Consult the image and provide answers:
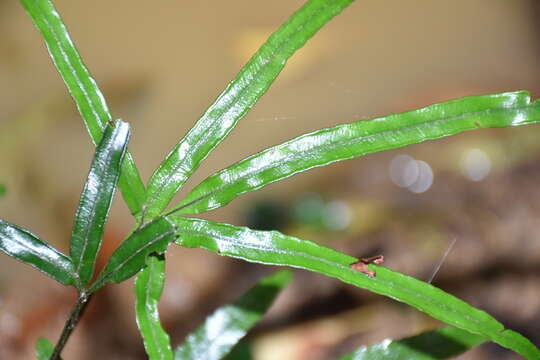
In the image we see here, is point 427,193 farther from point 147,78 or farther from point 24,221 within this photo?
point 24,221

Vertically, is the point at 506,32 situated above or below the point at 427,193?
above

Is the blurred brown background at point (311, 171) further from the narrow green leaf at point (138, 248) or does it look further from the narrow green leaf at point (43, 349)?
the narrow green leaf at point (138, 248)

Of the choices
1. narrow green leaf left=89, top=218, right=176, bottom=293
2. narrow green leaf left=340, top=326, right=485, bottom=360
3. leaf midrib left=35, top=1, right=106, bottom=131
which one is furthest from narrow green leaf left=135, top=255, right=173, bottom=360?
narrow green leaf left=340, top=326, right=485, bottom=360

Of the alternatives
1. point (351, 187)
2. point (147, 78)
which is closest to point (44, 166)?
point (147, 78)

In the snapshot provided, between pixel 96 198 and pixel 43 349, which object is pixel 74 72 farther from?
pixel 43 349

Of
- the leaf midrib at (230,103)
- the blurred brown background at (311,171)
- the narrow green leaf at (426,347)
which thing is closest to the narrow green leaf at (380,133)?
the leaf midrib at (230,103)

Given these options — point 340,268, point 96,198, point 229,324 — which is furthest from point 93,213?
point 229,324
